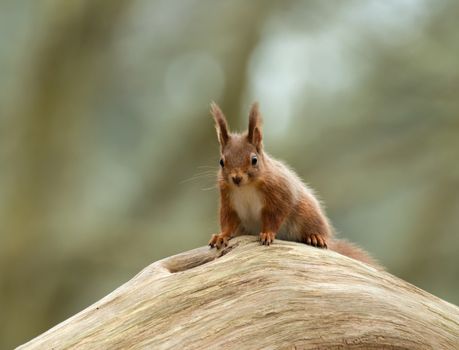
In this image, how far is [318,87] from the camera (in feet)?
23.0

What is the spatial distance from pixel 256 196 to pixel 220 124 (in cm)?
33

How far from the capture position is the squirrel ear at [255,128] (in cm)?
330

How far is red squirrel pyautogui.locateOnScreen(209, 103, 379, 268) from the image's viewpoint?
129 inches

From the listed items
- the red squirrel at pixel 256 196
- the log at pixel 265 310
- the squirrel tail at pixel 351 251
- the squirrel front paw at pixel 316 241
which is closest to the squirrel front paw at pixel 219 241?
the red squirrel at pixel 256 196

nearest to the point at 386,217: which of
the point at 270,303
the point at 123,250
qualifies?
the point at 123,250

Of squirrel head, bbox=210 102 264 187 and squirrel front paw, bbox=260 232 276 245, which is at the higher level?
squirrel head, bbox=210 102 264 187

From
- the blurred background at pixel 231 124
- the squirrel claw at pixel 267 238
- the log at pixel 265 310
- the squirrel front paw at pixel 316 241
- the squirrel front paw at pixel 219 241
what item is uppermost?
the blurred background at pixel 231 124

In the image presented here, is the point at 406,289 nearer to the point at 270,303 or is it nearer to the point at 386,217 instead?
the point at 270,303

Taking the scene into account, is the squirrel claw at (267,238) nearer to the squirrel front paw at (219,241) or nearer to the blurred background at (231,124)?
the squirrel front paw at (219,241)

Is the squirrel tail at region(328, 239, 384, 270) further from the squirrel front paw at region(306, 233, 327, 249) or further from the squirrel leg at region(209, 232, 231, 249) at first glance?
the squirrel leg at region(209, 232, 231, 249)

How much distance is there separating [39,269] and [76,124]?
1.26 meters

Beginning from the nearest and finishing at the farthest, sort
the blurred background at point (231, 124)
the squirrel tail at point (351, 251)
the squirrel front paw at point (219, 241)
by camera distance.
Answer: the squirrel front paw at point (219, 241) → the squirrel tail at point (351, 251) → the blurred background at point (231, 124)

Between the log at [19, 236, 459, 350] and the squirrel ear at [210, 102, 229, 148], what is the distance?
566mm

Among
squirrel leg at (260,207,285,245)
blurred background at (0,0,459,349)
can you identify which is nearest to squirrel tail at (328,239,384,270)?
squirrel leg at (260,207,285,245)
